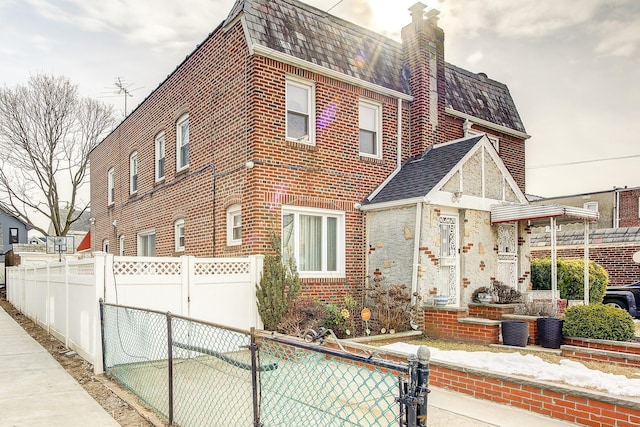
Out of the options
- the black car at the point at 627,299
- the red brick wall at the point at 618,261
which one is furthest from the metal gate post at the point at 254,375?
the red brick wall at the point at 618,261

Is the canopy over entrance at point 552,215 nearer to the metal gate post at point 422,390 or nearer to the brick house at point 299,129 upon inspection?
the brick house at point 299,129

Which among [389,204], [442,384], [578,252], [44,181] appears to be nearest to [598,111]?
[578,252]

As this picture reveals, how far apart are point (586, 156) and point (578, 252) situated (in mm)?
12830

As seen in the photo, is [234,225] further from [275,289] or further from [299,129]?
[299,129]

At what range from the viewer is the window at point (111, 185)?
18.7 meters

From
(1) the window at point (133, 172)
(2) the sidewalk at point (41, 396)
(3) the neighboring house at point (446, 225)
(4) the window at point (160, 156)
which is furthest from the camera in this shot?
(1) the window at point (133, 172)

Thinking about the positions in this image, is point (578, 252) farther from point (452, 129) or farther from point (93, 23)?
point (93, 23)

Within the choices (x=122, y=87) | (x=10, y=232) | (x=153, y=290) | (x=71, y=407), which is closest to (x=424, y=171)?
(x=153, y=290)

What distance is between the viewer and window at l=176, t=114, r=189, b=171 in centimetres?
1318

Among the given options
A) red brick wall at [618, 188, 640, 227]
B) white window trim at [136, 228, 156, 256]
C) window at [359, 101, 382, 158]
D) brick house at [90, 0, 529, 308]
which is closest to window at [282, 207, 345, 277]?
brick house at [90, 0, 529, 308]

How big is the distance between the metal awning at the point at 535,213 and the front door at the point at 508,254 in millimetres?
629

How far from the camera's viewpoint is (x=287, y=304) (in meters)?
8.87

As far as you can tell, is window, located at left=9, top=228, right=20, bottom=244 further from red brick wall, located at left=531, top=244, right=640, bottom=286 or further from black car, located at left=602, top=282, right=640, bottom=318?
black car, located at left=602, top=282, right=640, bottom=318

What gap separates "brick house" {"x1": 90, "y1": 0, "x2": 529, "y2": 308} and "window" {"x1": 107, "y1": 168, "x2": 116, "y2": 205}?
5.15m
